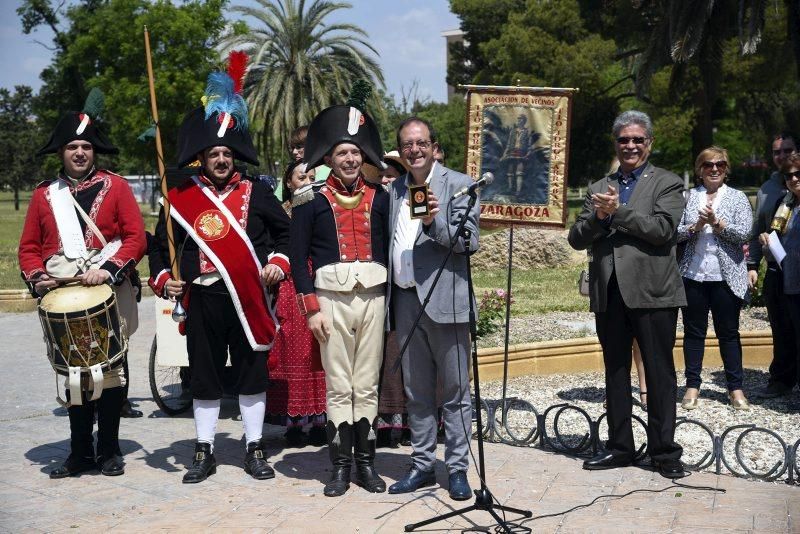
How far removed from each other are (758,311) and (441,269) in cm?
756

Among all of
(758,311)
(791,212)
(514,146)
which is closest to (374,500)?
(514,146)

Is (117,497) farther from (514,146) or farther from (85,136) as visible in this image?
(514,146)

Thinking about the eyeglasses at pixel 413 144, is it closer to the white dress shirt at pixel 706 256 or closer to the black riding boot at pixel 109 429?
the black riding boot at pixel 109 429

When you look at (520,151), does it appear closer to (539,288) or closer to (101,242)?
(101,242)

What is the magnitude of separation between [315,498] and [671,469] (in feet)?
6.78

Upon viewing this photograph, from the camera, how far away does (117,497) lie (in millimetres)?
5746

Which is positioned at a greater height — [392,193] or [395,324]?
[392,193]

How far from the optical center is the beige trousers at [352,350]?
5.77 metres

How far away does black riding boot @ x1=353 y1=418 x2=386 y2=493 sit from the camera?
5820 millimetres

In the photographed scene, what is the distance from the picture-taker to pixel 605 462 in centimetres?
605

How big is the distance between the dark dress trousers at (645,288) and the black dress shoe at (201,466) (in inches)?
96.9

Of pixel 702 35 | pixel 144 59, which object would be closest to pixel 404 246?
pixel 702 35

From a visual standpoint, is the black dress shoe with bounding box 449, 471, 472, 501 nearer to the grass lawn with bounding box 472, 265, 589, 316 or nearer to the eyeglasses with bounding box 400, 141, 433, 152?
the eyeglasses with bounding box 400, 141, 433, 152

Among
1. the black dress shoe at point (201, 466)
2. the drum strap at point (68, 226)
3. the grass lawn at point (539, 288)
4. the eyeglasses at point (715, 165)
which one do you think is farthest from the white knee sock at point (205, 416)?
the grass lawn at point (539, 288)
